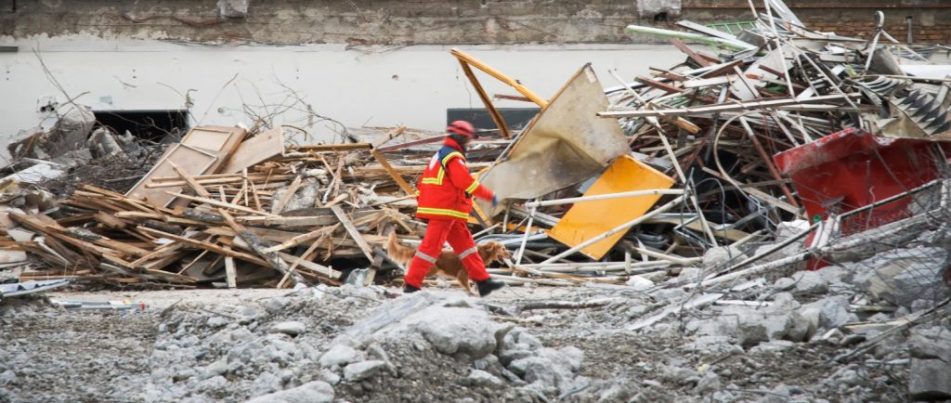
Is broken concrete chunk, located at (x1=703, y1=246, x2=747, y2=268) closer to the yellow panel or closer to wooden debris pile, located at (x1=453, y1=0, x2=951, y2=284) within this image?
wooden debris pile, located at (x1=453, y1=0, x2=951, y2=284)

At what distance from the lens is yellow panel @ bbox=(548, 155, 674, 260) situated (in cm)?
1128

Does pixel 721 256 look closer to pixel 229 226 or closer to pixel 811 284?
pixel 811 284

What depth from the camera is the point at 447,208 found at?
8945mm

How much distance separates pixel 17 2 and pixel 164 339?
1239cm

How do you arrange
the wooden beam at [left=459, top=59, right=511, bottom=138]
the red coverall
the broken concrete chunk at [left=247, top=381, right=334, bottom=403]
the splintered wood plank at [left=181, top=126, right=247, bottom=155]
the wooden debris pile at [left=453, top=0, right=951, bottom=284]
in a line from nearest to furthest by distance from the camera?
1. the broken concrete chunk at [left=247, top=381, right=334, bottom=403]
2. the red coverall
3. the wooden debris pile at [left=453, top=0, right=951, bottom=284]
4. the splintered wood plank at [left=181, top=126, right=247, bottom=155]
5. the wooden beam at [left=459, top=59, right=511, bottom=138]

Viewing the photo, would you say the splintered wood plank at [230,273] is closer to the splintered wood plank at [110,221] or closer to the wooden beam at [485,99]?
the splintered wood plank at [110,221]

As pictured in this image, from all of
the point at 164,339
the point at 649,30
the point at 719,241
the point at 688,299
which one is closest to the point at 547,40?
the point at 649,30

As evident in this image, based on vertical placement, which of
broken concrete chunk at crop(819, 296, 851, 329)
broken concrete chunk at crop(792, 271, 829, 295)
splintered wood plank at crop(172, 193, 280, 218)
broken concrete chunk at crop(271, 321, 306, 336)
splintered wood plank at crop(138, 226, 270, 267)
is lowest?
splintered wood plank at crop(138, 226, 270, 267)

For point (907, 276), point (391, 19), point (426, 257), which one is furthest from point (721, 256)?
point (391, 19)

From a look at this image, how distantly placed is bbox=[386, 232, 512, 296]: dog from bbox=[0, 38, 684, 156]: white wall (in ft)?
24.8

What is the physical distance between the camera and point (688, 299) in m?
8.20

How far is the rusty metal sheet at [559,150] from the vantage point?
11602mm

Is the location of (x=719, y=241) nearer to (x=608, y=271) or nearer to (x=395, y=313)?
(x=608, y=271)

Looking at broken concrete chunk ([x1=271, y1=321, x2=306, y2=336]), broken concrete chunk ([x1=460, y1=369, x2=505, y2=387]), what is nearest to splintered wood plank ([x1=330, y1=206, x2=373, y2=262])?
broken concrete chunk ([x1=271, y1=321, x2=306, y2=336])
